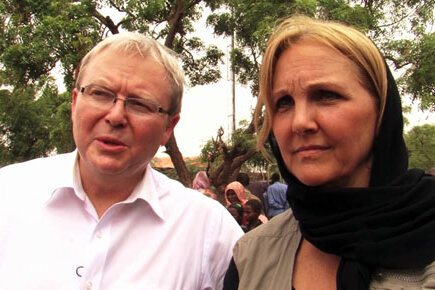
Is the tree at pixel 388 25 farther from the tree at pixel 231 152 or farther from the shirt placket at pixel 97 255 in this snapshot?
the shirt placket at pixel 97 255

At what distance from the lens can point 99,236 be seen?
1.79 m

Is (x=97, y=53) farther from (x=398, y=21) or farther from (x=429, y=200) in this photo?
(x=398, y=21)

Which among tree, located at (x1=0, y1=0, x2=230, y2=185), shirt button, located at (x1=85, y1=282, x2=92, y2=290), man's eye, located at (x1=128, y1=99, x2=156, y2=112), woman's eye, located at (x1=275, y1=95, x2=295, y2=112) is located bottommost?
shirt button, located at (x1=85, y1=282, x2=92, y2=290)

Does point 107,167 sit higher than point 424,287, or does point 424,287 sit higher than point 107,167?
point 107,167

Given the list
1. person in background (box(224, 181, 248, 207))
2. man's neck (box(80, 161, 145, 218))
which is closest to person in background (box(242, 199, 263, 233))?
person in background (box(224, 181, 248, 207))

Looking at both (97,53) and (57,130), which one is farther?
(57,130)

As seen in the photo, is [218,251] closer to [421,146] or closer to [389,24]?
[389,24]

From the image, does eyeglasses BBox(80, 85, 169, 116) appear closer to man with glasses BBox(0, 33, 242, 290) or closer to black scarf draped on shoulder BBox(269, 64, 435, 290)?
man with glasses BBox(0, 33, 242, 290)

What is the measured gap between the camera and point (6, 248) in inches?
68.9

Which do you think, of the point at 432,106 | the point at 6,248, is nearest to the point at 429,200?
the point at 6,248

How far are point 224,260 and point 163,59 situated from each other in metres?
0.93

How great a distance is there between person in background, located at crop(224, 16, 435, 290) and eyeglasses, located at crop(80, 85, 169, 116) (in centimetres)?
56

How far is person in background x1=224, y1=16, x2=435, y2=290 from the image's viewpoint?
129 centimetres

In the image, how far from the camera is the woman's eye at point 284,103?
59.6 inches
